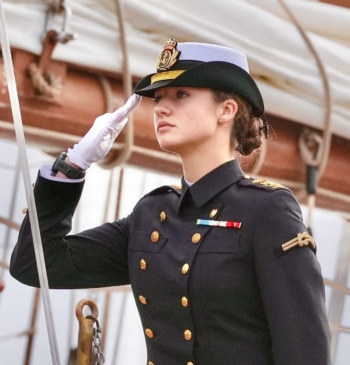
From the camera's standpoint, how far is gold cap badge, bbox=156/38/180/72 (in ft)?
2.78

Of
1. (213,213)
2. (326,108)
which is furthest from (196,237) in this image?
(326,108)

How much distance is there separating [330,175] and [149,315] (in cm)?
93

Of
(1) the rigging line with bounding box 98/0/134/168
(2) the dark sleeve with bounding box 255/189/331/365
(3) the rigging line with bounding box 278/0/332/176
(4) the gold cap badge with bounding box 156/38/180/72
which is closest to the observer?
(2) the dark sleeve with bounding box 255/189/331/365

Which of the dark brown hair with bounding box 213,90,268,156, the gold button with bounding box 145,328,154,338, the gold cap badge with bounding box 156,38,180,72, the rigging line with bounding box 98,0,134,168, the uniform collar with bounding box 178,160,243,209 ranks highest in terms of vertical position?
the rigging line with bounding box 98,0,134,168

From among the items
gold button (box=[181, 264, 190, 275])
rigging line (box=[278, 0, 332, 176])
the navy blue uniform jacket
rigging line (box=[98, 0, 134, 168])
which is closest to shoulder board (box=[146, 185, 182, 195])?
the navy blue uniform jacket

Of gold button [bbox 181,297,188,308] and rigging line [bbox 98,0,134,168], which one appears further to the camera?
rigging line [bbox 98,0,134,168]

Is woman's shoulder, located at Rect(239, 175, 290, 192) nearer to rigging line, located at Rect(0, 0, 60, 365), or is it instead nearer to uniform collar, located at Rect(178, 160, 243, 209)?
uniform collar, located at Rect(178, 160, 243, 209)

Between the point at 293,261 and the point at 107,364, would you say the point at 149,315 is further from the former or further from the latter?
the point at 107,364

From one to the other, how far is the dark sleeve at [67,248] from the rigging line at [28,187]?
4 cm

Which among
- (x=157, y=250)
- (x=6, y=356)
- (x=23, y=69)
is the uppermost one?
(x=23, y=69)

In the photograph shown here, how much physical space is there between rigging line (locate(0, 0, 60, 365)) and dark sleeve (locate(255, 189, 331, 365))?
0.63 feet

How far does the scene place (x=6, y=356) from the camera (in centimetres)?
132

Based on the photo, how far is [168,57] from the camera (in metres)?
0.86

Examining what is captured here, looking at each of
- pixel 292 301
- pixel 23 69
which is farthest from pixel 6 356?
pixel 292 301
